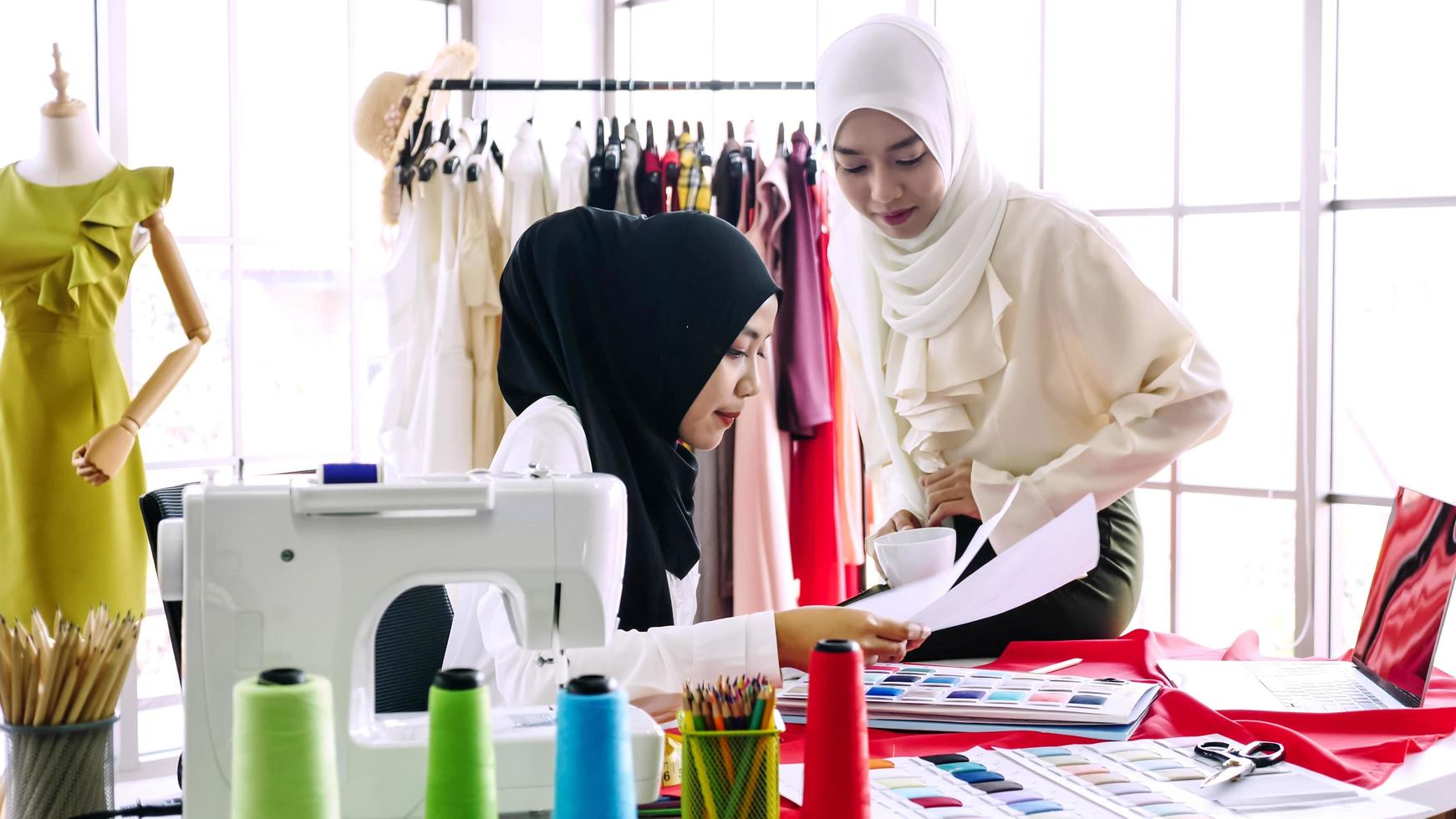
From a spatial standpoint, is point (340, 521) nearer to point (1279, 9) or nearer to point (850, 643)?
point (850, 643)

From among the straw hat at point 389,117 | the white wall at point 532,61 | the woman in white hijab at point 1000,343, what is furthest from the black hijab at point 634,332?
the white wall at point 532,61

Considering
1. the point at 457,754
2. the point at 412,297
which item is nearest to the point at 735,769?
the point at 457,754

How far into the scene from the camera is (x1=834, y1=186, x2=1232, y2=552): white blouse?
2029 mm

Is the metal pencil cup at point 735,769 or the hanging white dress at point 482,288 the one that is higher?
the hanging white dress at point 482,288

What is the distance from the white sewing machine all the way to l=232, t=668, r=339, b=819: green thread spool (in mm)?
219

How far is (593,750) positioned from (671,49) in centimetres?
346

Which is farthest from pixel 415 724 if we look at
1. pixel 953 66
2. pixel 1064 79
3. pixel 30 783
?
pixel 1064 79

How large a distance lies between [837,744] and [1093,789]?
33 cm

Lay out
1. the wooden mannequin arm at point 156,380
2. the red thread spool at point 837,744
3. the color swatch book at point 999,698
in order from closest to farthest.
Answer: the red thread spool at point 837,744 < the color swatch book at point 999,698 < the wooden mannequin arm at point 156,380

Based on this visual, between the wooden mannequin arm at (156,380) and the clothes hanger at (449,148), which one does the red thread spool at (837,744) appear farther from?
the clothes hanger at (449,148)

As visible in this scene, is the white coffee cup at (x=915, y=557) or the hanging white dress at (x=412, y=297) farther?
the hanging white dress at (x=412, y=297)

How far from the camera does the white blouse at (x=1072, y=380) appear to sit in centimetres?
203

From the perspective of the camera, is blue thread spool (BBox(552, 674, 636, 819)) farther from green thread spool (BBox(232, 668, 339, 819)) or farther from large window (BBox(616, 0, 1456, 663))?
large window (BBox(616, 0, 1456, 663))

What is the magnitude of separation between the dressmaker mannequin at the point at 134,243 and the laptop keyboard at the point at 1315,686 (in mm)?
2181
